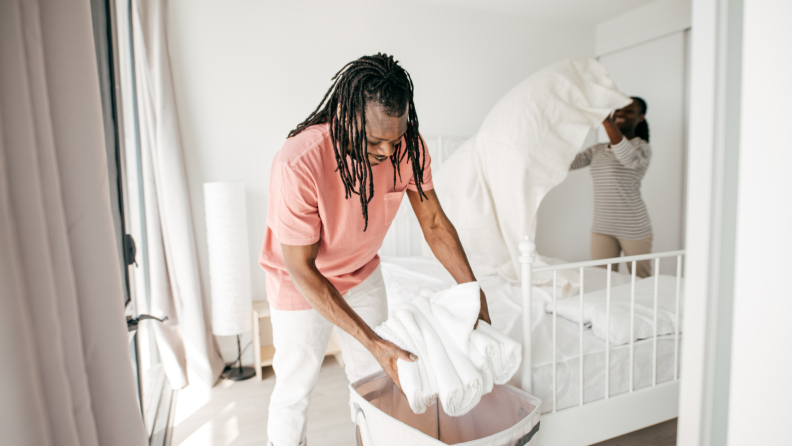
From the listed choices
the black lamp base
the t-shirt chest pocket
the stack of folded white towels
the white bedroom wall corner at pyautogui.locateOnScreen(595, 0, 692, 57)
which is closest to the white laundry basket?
the stack of folded white towels

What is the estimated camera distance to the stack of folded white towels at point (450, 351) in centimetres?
87

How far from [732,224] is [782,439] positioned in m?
0.21

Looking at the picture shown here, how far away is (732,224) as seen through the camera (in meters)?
0.43

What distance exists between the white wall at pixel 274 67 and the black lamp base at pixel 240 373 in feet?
0.71

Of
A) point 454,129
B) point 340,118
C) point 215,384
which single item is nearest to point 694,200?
point 340,118

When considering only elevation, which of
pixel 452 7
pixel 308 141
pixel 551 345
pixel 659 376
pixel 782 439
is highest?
pixel 452 7

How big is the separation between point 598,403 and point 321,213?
1.13 metres

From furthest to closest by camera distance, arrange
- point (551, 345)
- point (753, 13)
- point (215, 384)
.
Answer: point (215, 384), point (551, 345), point (753, 13)

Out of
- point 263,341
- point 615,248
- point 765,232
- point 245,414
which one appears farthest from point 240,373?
point 765,232

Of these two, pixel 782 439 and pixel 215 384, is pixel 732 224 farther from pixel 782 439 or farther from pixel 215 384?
pixel 215 384

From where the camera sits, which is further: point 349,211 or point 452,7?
point 452,7

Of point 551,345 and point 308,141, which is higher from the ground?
point 308,141

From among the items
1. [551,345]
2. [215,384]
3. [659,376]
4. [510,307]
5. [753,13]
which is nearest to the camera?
[753,13]

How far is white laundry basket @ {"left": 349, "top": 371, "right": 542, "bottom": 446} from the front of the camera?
0.92 meters
